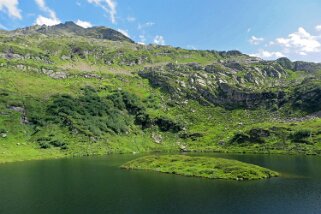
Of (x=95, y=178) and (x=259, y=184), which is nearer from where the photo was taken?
(x=259, y=184)

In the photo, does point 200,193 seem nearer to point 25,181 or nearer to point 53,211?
point 53,211

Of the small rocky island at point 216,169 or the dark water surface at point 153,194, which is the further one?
the small rocky island at point 216,169

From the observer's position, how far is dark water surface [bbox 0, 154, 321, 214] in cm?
10600

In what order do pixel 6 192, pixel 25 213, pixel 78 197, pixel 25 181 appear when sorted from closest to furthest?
pixel 25 213 < pixel 78 197 < pixel 6 192 < pixel 25 181

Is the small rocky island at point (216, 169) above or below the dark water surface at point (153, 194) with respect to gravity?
above

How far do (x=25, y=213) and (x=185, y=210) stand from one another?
45159 mm

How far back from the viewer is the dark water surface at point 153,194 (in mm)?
106000

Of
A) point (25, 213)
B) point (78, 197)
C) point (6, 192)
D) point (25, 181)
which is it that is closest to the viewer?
point (25, 213)

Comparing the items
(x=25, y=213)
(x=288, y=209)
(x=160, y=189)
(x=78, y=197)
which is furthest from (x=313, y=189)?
(x=25, y=213)

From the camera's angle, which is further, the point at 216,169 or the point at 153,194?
the point at 216,169

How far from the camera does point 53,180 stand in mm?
162375

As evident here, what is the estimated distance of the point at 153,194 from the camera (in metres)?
126

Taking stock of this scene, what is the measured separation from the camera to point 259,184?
467 feet

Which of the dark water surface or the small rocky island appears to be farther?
the small rocky island
